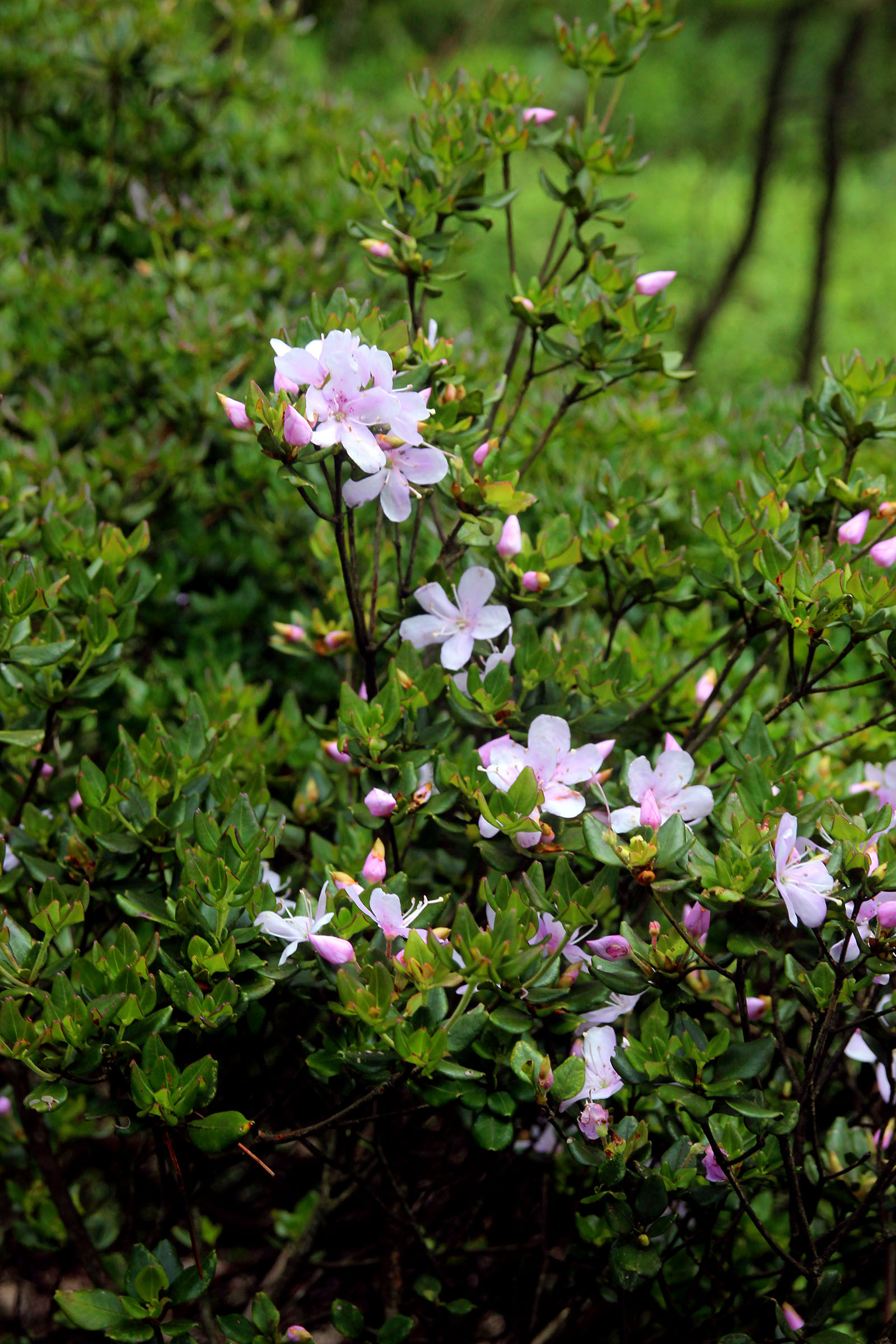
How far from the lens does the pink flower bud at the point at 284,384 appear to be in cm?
115

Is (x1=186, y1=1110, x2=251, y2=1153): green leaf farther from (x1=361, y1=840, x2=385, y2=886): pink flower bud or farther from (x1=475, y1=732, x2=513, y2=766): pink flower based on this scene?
(x1=475, y1=732, x2=513, y2=766): pink flower

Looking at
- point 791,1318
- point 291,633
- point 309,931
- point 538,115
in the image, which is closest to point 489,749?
point 309,931

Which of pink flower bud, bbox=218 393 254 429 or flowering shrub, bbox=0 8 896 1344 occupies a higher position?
pink flower bud, bbox=218 393 254 429

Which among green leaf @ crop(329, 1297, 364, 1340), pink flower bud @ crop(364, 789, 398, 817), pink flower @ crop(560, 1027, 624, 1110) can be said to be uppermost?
pink flower bud @ crop(364, 789, 398, 817)

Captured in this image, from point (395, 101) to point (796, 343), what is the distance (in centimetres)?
362

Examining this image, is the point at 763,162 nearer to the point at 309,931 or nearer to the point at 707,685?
the point at 707,685

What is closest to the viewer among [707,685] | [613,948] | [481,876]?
[613,948]

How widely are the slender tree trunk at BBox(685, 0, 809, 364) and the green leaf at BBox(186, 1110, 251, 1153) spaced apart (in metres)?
6.11

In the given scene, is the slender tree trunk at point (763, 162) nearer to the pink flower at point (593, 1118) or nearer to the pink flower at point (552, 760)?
the pink flower at point (552, 760)

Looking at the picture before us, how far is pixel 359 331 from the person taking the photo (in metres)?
1.28

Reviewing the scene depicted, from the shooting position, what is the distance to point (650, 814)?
1209 mm

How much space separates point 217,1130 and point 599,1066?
1.42ft

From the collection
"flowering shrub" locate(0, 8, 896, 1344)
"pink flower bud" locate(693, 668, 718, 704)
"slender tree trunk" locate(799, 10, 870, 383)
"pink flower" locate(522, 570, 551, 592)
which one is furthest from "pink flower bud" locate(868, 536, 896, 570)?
"slender tree trunk" locate(799, 10, 870, 383)

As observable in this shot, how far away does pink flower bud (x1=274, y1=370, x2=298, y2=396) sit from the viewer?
1.15m
